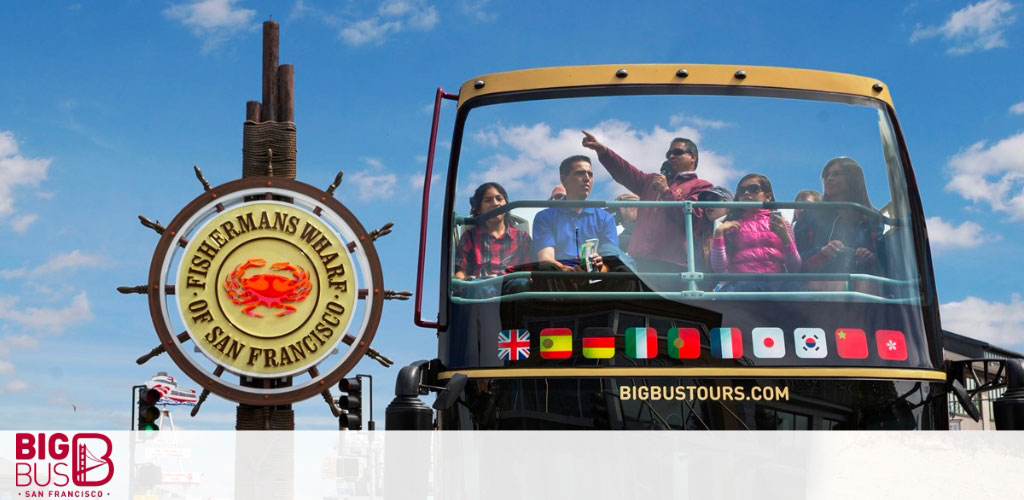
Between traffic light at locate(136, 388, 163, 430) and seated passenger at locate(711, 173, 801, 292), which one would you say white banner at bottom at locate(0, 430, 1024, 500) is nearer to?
seated passenger at locate(711, 173, 801, 292)

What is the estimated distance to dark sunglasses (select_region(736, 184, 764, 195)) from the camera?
722 cm

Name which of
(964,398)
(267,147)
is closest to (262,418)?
(267,147)

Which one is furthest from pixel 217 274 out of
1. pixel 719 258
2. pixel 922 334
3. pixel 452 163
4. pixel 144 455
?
pixel 922 334

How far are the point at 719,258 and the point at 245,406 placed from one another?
783cm

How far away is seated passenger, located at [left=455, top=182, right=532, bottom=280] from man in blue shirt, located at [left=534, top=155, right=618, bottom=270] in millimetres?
107

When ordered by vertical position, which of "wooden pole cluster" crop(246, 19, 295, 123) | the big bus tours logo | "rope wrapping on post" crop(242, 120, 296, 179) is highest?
"wooden pole cluster" crop(246, 19, 295, 123)

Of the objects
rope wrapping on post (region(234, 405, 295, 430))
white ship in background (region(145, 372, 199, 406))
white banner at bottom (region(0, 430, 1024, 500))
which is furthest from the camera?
white ship in background (region(145, 372, 199, 406))

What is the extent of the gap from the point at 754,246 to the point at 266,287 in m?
7.63

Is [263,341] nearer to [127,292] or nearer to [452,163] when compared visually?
[127,292]

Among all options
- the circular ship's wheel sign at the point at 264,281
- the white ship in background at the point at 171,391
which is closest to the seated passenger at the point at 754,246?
the circular ship's wheel sign at the point at 264,281

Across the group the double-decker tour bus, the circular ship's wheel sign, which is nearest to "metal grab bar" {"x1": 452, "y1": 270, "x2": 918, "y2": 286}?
the double-decker tour bus

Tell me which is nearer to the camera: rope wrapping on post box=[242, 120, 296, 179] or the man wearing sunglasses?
the man wearing sunglasses

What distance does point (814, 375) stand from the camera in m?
6.52

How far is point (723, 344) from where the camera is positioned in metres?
6.54
